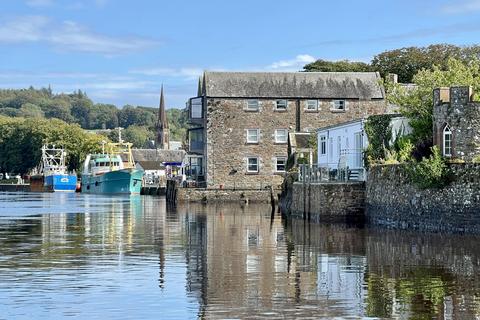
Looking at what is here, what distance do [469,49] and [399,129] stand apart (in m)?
57.7

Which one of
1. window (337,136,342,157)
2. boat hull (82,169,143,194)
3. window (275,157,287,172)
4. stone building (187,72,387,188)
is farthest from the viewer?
boat hull (82,169,143,194)

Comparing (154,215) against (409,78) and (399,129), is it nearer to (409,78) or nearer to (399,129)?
(399,129)

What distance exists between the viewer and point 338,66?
113 metres

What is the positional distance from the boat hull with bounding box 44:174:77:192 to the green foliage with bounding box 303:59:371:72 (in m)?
47.4

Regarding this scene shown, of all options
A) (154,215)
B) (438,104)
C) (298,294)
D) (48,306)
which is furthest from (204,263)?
(154,215)

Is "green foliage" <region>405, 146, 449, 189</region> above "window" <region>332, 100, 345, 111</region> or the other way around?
the other way around

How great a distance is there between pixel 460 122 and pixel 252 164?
4303cm

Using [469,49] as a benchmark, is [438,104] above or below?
below

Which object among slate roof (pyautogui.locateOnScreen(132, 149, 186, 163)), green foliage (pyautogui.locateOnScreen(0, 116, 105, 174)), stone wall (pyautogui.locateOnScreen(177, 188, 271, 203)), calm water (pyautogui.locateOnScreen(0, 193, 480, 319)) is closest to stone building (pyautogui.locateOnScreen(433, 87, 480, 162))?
calm water (pyautogui.locateOnScreen(0, 193, 480, 319))

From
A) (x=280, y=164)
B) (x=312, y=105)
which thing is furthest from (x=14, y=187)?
(x=312, y=105)

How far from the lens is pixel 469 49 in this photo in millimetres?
107125

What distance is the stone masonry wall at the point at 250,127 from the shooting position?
84750 millimetres

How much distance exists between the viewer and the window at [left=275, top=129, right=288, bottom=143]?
85.6 metres

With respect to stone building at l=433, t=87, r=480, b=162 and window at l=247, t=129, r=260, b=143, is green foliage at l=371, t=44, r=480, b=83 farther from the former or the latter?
stone building at l=433, t=87, r=480, b=162
